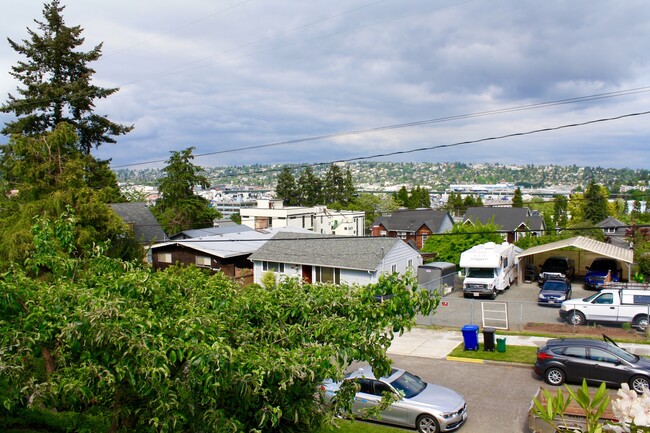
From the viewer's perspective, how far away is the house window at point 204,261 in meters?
39.8

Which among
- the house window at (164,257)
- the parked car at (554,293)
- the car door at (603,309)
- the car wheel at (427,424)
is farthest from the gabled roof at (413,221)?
the car wheel at (427,424)

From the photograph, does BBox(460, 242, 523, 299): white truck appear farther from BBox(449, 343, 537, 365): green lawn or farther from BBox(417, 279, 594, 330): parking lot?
BBox(449, 343, 537, 365): green lawn

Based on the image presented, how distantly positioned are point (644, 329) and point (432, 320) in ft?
28.8

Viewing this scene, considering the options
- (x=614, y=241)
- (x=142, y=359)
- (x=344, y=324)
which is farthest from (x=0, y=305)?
(x=614, y=241)

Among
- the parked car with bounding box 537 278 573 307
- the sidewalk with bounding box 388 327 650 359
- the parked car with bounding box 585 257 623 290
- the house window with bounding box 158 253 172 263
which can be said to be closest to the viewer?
the sidewalk with bounding box 388 327 650 359

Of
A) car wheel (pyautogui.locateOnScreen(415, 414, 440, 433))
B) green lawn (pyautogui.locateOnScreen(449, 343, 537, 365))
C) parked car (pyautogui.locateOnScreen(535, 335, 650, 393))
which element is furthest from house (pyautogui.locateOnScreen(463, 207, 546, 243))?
car wheel (pyautogui.locateOnScreen(415, 414, 440, 433))

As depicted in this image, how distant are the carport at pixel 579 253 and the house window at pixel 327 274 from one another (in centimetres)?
1201

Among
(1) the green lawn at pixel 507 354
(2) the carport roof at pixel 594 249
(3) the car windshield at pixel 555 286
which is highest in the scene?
(2) the carport roof at pixel 594 249

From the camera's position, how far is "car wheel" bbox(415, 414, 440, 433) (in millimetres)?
12820

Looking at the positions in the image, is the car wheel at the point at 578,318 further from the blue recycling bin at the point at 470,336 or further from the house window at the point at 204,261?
the house window at the point at 204,261

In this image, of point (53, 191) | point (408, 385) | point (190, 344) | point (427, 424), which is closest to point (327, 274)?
point (53, 191)

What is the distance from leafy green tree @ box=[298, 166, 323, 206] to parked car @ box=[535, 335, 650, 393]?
93.5m

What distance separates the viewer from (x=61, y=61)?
31875mm

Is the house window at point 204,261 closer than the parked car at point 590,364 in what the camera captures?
No
